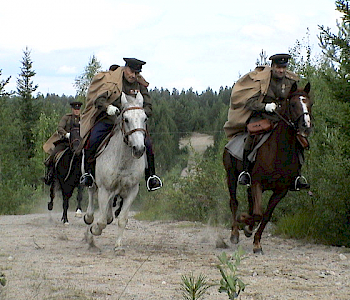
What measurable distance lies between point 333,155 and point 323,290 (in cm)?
592

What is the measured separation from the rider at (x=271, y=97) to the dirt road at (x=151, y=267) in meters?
1.45

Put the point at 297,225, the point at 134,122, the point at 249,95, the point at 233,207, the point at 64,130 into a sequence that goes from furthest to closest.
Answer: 1. the point at 64,130
2. the point at 297,225
3. the point at 233,207
4. the point at 249,95
5. the point at 134,122

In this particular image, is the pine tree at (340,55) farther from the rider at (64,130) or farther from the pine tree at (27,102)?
the pine tree at (27,102)

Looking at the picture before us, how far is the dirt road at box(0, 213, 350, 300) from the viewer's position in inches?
279

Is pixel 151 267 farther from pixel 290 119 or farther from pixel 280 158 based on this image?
pixel 290 119

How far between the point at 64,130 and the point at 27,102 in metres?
34.5

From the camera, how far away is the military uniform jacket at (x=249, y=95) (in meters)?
11.1

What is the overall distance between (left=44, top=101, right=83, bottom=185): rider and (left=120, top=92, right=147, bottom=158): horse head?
6640mm

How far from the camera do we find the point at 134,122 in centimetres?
986

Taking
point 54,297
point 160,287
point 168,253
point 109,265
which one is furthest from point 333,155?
point 54,297

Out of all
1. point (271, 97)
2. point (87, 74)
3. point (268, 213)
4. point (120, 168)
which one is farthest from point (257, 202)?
point (87, 74)

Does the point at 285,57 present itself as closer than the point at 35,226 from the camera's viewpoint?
Yes

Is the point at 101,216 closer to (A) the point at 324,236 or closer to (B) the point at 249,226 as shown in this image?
(B) the point at 249,226

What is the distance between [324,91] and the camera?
51.2 ft
